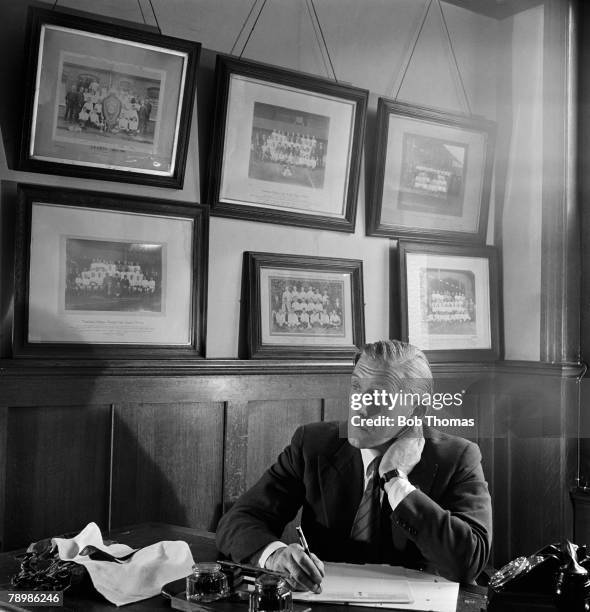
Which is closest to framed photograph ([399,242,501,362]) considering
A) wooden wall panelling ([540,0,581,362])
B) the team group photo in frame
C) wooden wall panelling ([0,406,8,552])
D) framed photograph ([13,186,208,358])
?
the team group photo in frame

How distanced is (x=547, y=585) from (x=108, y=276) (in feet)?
5.30

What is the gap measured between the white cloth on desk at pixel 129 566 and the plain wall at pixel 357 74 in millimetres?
1072

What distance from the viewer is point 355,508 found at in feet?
6.45

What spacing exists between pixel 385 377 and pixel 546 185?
1699 mm

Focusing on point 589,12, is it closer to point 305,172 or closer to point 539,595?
point 305,172

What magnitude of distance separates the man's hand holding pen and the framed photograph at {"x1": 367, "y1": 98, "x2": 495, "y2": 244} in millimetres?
1709

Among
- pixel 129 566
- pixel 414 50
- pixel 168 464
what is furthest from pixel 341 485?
pixel 414 50

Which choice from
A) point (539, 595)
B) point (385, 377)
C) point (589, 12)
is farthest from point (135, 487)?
point (589, 12)

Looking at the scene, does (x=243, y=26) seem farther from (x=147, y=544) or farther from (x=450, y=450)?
(x=147, y=544)

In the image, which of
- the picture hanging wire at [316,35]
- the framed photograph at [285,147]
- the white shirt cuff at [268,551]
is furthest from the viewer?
the picture hanging wire at [316,35]

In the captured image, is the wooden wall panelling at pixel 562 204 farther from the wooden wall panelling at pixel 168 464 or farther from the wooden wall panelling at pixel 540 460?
the wooden wall panelling at pixel 168 464

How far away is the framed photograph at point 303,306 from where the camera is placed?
2807mm

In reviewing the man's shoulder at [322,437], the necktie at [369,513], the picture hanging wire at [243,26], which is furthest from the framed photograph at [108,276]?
the necktie at [369,513]

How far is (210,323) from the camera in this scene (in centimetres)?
273
